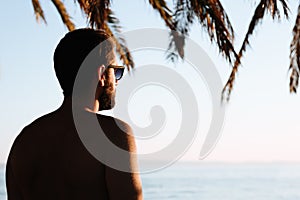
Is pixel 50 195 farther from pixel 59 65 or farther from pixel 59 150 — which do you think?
pixel 59 65

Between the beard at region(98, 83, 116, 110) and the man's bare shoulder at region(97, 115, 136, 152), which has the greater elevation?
the beard at region(98, 83, 116, 110)

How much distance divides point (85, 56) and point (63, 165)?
1.19ft

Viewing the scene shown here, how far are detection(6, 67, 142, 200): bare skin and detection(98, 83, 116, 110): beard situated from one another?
22 mm

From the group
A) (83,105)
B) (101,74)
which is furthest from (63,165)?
(101,74)

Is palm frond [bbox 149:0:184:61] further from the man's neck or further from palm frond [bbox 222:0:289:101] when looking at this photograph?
the man's neck

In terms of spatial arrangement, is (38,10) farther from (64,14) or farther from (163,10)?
(163,10)

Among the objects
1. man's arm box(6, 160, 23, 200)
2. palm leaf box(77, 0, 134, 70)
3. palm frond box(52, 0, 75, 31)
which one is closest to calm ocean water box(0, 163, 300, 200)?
palm frond box(52, 0, 75, 31)

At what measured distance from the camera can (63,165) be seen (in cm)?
222

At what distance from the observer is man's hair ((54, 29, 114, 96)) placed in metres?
2.26

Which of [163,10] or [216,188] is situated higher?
[163,10]

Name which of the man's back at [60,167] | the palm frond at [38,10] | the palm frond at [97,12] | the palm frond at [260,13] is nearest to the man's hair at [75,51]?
the man's back at [60,167]

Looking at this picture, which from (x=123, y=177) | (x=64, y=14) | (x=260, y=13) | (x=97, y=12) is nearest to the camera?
(x=123, y=177)

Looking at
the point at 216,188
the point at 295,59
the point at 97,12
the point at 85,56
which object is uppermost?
the point at 97,12

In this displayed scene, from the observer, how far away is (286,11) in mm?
8125
